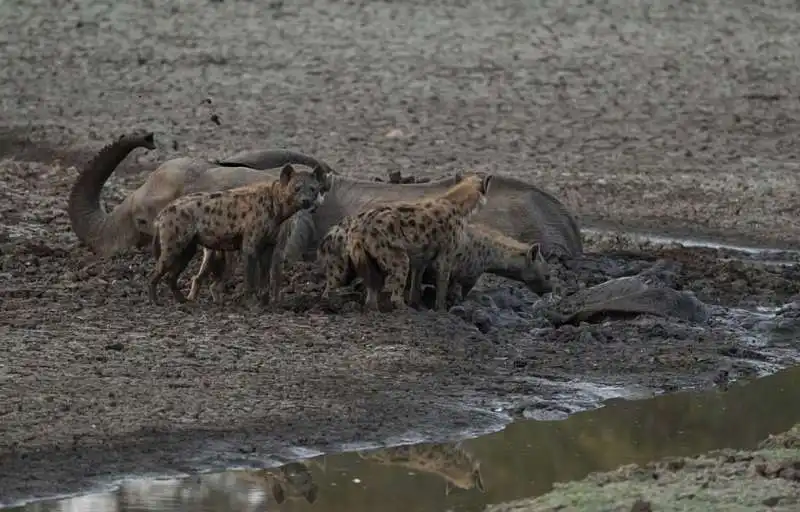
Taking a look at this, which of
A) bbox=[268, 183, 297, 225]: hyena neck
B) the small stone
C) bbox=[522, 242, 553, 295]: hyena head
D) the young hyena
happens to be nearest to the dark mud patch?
the small stone

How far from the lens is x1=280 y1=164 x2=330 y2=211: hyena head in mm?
10914

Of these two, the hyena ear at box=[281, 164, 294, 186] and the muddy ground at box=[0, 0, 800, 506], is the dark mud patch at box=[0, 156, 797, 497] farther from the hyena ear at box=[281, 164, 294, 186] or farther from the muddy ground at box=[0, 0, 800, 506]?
the hyena ear at box=[281, 164, 294, 186]

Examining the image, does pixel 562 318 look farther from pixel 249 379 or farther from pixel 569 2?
pixel 569 2

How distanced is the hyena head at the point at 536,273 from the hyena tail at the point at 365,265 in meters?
1.19

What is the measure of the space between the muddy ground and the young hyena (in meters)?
0.40

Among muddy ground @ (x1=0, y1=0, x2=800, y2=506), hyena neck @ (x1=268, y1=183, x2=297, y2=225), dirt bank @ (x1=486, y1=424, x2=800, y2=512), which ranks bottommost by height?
muddy ground @ (x1=0, y1=0, x2=800, y2=506)

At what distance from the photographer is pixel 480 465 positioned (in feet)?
28.1

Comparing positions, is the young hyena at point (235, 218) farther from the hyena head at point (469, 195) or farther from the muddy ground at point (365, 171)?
the hyena head at point (469, 195)

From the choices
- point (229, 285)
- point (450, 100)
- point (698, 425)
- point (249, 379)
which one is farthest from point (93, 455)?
point (450, 100)

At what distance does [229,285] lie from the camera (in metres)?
12.0

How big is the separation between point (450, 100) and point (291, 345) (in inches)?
388

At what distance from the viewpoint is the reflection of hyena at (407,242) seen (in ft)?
36.7

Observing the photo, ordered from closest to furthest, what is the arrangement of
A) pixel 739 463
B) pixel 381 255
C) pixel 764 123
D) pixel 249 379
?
pixel 739 463 < pixel 249 379 < pixel 381 255 < pixel 764 123

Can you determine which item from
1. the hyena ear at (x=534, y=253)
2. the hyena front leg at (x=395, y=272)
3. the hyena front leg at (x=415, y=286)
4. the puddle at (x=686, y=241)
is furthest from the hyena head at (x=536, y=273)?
the puddle at (x=686, y=241)
